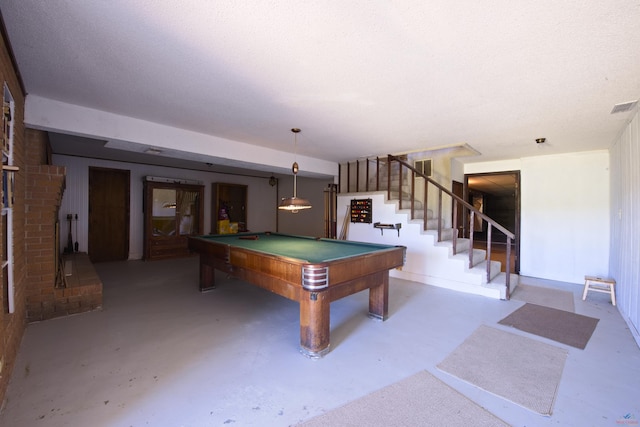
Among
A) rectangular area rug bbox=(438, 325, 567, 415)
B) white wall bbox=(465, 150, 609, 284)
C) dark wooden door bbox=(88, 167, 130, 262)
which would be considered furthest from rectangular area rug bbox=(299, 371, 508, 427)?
dark wooden door bbox=(88, 167, 130, 262)

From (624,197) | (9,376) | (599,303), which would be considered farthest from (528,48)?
(9,376)

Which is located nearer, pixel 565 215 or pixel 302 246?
pixel 302 246

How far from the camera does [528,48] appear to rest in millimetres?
1925

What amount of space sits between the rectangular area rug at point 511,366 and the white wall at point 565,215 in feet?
11.1

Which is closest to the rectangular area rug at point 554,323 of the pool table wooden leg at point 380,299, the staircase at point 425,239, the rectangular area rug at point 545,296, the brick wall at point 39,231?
the rectangular area rug at point 545,296

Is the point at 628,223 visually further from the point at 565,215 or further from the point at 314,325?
the point at 314,325

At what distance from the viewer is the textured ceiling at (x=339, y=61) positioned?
5.29 ft

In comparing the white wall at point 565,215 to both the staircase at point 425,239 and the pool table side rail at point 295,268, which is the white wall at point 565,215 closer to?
the staircase at point 425,239

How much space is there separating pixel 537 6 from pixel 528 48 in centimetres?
45

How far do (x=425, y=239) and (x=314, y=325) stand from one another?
10.5 feet

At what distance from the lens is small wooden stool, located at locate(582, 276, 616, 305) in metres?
3.80

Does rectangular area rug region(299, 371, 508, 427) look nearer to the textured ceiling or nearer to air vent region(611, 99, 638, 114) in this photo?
the textured ceiling

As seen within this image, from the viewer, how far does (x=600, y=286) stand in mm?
4184

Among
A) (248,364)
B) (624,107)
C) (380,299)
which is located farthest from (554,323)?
(248,364)
